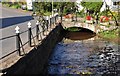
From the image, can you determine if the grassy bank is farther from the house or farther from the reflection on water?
the house

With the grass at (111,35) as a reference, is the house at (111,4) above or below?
above

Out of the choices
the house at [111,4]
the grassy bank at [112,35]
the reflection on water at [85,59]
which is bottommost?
the grassy bank at [112,35]

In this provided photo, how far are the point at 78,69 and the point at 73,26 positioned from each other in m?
23.3

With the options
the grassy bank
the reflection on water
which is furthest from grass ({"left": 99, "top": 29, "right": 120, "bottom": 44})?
the reflection on water

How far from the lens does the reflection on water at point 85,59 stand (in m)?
22.1

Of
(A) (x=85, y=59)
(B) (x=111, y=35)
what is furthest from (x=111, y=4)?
(A) (x=85, y=59)

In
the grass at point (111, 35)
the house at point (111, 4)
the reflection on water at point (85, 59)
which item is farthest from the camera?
the house at point (111, 4)

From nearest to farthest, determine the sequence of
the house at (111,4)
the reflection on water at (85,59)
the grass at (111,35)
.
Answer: the reflection on water at (85,59) < the grass at (111,35) < the house at (111,4)

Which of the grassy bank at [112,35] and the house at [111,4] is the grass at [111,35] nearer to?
the grassy bank at [112,35]

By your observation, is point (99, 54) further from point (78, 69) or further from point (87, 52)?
point (78, 69)

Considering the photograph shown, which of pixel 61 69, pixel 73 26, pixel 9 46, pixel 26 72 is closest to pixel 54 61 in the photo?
pixel 61 69

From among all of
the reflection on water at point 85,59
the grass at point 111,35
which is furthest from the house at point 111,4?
the reflection on water at point 85,59

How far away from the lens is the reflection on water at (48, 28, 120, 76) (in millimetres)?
22109

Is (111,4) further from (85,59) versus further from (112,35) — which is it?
(85,59)
